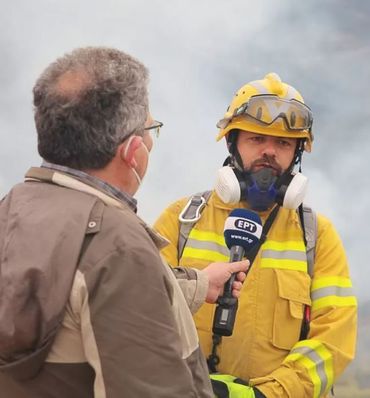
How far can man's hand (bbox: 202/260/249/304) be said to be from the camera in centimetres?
351

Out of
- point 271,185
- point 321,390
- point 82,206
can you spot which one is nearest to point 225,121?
point 271,185

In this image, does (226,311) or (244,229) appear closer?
(226,311)

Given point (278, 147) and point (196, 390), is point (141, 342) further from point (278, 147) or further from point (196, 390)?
point (278, 147)

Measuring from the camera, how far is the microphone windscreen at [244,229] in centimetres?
381

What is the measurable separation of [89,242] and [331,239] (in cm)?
223

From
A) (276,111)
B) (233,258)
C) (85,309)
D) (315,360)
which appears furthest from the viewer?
(276,111)

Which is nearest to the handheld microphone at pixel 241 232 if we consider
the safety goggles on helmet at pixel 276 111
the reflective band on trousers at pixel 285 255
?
the reflective band on trousers at pixel 285 255

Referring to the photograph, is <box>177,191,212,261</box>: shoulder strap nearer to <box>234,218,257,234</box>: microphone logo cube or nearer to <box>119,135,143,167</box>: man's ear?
<box>234,218,257,234</box>: microphone logo cube

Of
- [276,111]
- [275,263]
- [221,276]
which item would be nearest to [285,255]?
[275,263]

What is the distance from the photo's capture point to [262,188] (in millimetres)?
4387

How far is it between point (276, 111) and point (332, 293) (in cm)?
126

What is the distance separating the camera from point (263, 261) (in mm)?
4254

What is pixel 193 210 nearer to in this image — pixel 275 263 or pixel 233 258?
pixel 275 263

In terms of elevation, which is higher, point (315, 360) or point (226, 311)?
point (226, 311)
